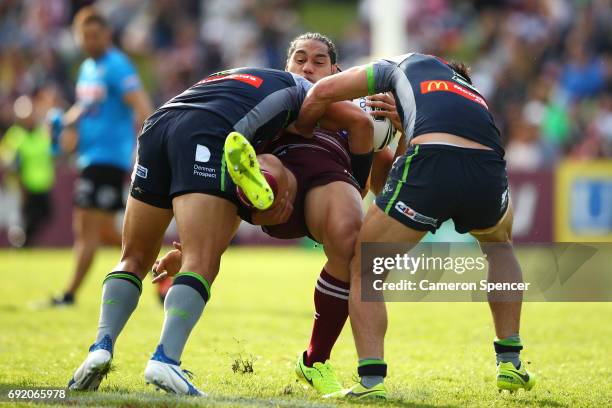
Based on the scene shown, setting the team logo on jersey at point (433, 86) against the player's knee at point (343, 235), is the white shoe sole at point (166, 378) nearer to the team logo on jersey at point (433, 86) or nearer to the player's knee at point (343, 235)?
the player's knee at point (343, 235)

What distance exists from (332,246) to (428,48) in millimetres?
16242

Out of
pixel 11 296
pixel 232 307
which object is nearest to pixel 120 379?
pixel 232 307

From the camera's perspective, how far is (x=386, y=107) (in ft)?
19.0

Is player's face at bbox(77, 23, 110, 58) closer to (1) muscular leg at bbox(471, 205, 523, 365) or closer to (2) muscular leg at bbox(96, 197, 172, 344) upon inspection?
(2) muscular leg at bbox(96, 197, 172, 344)

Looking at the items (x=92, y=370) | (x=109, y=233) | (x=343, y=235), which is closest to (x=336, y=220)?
(x=343, y=235)

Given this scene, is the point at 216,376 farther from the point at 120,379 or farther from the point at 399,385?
the point at 399,385

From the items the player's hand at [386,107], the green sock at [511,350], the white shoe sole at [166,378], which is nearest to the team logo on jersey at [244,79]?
the player's hand at [386,107]

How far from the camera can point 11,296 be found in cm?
1076

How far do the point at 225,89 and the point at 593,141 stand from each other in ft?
44.0

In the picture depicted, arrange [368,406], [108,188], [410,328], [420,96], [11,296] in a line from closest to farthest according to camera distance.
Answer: [368,406] → [420,96] → [410,328] → [108,188] → [11,296]

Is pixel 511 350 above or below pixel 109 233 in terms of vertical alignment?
below

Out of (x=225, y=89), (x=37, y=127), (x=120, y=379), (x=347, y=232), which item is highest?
(x=37, y=127)

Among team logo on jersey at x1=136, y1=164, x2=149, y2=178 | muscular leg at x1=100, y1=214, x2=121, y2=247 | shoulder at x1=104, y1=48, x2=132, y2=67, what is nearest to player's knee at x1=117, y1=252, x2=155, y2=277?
team logo on jersey at x1=136, y1=164, x2=149, y2=178

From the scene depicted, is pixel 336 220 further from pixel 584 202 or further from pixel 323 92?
pixel 584 202
